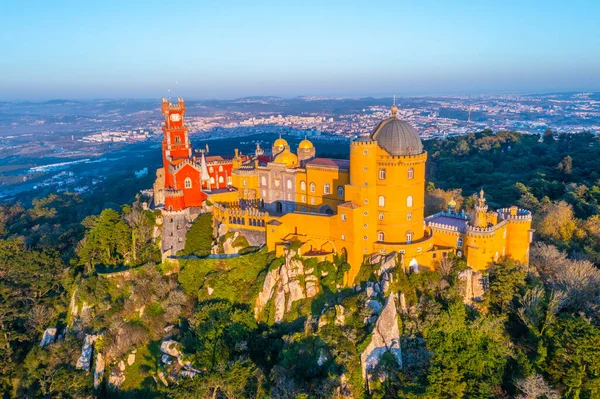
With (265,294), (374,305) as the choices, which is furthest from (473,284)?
(265,294)

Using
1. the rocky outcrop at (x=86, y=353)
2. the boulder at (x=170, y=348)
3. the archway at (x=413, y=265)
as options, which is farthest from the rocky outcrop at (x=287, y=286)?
the rocky outcrop at (x=86, y=353)

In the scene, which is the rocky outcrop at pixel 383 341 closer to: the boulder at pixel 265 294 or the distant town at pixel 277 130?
the boulder at pixel 265 294

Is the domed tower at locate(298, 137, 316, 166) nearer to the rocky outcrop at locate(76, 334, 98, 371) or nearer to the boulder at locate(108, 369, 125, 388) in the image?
the boulder at locate(108, 369, 125, 388)

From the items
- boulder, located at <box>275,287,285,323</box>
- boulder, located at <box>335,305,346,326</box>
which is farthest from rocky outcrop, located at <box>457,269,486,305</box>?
boulder, located at <box>275,287,285,323</box>

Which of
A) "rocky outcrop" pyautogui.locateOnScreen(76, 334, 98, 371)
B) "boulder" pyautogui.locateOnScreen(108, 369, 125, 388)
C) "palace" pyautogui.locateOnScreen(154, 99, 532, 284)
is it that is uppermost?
Answer: "palace" pyautogui.locateOnScreen(154, 99, 532, 284)

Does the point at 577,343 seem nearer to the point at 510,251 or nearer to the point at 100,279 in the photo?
the point at 510,251

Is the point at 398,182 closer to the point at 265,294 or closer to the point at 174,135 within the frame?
the point at 265,294
